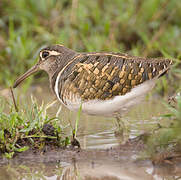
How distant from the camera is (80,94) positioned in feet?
15.3

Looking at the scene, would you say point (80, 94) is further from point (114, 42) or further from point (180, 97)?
point (114, 42)

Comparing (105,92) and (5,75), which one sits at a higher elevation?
(5,75)

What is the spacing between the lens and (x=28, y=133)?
4.33 meters

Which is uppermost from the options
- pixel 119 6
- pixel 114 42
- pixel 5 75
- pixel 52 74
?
pixel 119 6

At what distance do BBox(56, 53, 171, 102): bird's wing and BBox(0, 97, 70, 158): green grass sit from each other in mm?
478

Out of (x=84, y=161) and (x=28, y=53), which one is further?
(x=28, y=53)

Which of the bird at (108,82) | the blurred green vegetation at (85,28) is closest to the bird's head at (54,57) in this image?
the bird at (108,82)

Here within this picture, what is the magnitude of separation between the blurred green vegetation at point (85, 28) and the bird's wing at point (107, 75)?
2.37 metres

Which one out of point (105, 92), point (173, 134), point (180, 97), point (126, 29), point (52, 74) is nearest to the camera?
point (173, 134)

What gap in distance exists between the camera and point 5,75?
7168 millimetres

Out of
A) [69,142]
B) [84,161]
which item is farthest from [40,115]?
[84,161]

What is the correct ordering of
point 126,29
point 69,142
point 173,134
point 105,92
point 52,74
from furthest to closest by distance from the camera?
point 126,29 → point 52,74 → point 105,92 → point 69,142 → point 173,134

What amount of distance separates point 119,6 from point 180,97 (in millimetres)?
4566

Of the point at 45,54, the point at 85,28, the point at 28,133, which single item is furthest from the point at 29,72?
the point at 85,28
